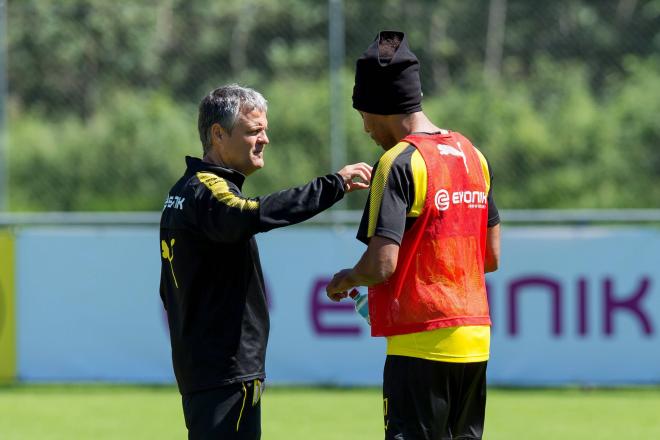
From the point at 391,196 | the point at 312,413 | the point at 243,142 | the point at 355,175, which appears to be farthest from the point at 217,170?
the point at 312,413

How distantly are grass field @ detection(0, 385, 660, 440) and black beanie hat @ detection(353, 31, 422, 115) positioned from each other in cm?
385

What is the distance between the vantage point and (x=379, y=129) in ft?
14.4

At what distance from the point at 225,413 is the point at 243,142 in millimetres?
1027

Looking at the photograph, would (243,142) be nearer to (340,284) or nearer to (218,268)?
(218,268)

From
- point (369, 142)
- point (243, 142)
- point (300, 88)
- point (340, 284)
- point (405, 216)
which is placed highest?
point (300, 88)

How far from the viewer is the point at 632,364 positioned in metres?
9.61

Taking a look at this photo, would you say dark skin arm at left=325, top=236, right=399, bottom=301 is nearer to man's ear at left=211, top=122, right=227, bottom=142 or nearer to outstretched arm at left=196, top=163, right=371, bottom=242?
outstretched arm at left=196, top=163, right=371, bottom=242

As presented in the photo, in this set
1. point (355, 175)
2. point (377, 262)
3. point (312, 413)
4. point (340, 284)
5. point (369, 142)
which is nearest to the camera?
point (377, 262)

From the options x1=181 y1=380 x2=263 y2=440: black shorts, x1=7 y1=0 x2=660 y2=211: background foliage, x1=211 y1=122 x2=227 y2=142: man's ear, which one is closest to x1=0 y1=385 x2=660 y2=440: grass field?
x1=7 y1=0 x2=660 y2=211: background foliage

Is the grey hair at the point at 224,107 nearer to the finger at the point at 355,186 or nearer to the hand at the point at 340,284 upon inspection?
the finger at the point at 355,186

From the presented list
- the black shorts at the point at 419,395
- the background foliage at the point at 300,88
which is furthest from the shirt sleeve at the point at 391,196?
the background foliage at the point at 300,88

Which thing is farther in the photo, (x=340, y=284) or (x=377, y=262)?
(x=340, y=284)

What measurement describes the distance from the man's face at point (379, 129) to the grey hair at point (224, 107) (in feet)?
1.53

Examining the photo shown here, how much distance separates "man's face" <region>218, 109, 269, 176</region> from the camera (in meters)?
4.55
